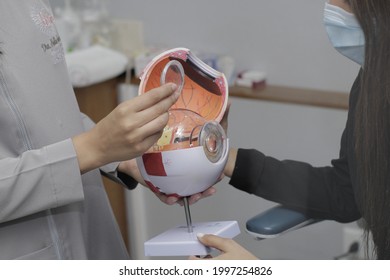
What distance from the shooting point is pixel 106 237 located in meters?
1.16

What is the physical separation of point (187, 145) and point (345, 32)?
298 millimetres

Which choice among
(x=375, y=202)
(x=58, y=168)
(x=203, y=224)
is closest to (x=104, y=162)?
(x=58, y=168)

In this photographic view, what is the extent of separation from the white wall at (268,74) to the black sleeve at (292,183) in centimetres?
2

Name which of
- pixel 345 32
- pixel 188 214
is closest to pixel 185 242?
pixel 188 214

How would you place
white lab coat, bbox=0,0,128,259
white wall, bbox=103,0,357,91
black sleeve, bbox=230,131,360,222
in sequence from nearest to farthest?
white lab coat, bbox=0,0,128,259
black sleeve, bbox=230,131,360,222
white wall, bbox=103,0,357,91

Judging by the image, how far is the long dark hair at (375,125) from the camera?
944mm

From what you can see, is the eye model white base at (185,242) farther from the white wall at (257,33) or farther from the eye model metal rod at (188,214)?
the white wall at (257,33)

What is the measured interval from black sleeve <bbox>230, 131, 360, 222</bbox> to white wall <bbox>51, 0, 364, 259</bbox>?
2cm

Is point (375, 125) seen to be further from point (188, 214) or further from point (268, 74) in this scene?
point (268, 74)

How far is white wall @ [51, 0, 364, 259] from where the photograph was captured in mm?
1229

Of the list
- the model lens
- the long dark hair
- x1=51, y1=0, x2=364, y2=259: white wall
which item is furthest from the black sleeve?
the model lens

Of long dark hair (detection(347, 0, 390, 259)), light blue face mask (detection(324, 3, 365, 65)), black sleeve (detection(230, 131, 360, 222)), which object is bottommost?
black sleeve (detection(230, 131, 360, 222))

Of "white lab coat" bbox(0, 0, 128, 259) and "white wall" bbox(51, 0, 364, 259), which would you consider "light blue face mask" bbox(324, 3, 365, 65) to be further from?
"white lab coat" bbox(0, 0, 128, 259)

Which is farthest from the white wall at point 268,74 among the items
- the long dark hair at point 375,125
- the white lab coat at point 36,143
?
the white lab coat at point 36,143
